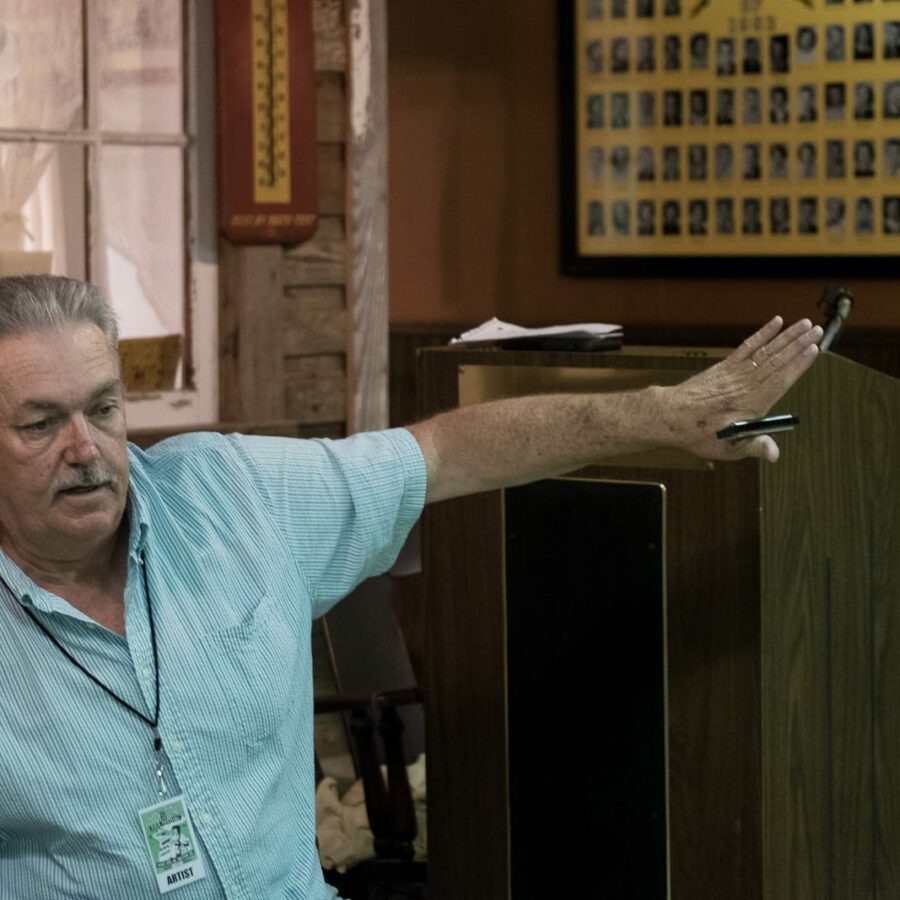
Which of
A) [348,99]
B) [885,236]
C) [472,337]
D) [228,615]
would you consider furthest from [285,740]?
[885,236]

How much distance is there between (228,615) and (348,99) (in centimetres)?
195

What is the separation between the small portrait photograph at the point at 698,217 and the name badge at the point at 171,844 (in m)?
3.45

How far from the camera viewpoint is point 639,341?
5055 millimetres

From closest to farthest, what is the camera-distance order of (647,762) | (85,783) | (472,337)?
1. (85,783)
2. (647,762)
3. (472,337)

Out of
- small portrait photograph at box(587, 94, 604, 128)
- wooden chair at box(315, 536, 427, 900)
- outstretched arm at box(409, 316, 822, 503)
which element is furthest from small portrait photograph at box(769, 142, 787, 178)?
outstretched arm at box(409, 316, 822, 503)

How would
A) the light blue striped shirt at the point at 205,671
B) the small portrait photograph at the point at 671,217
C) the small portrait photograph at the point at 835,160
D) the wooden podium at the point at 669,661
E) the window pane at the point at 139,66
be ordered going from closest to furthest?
the light blue striped shirt at the point at 205,671
the wooden podium at the point at 669,661
the window pane at the point at 139,66
the small portrait photograph at the point at 835,160
the small portrait photograph at the point at 671,217

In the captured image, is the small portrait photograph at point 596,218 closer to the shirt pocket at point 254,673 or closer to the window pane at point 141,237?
the window pane at point 141,237

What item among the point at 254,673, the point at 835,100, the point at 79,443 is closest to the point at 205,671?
the point at 254,673

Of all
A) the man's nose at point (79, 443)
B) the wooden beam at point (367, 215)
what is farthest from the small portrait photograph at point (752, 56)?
the man's nose at point (79, 443)

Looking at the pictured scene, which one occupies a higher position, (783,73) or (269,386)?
(783,73)

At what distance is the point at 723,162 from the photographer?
16.1 ft

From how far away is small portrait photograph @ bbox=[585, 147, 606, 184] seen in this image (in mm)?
5180

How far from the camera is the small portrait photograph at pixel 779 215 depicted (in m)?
4.78

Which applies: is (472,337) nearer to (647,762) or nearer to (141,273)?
(647,762)
